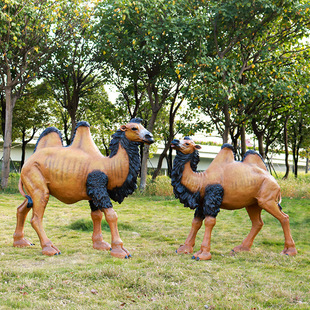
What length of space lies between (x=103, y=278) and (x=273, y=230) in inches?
200

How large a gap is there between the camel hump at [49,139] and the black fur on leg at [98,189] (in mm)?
897

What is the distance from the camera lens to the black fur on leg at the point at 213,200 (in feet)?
18.0

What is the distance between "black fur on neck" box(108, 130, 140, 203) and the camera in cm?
560

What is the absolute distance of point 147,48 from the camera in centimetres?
1151

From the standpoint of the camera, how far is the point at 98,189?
5438 mm

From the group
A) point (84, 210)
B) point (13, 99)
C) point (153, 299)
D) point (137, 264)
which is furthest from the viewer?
point (13, 99)

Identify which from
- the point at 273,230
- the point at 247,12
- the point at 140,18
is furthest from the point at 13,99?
the point at 273,230

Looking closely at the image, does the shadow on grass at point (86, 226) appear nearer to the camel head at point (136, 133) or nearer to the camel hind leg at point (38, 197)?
the camel hind leg at point (38, 197)

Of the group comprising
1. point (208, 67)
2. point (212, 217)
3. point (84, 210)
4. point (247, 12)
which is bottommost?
point (84, 210)

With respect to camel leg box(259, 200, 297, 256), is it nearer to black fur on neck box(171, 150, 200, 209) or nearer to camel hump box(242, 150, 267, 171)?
camel hump box(242, 150, 267, 171)

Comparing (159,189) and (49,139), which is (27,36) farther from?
(49,139)

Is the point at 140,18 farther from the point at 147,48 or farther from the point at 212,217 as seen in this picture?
Result: the point at 212,217

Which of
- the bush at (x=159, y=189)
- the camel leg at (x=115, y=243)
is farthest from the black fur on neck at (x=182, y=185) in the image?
the bush at (x=159, y=189)

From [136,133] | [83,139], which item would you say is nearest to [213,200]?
[136,133]
